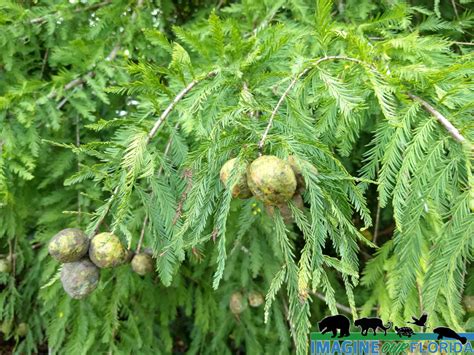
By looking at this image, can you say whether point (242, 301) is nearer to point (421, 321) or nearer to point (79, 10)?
point (421, 321)

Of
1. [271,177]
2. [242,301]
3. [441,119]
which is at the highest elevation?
[271,177]

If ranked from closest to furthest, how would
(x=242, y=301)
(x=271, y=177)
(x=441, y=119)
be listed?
(x=271, y=177)
(x=441, y=119)
(x=242, y=301)

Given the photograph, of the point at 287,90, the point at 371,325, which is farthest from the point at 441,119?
the point at 371,325

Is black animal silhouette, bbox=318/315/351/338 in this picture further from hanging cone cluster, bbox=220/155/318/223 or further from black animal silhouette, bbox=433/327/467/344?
hanging cone cluster, bbox=220/155/318/223

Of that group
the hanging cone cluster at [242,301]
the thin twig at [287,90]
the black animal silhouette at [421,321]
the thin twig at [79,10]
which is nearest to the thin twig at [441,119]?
the thin twig at [287,90]

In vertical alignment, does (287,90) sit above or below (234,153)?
above

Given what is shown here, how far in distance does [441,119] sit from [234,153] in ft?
2.15

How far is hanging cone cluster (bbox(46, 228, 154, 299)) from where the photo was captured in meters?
1.29

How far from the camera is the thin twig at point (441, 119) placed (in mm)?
1147

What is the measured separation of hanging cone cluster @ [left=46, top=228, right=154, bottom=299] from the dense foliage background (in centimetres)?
8

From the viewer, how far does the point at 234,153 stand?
1.22 meters

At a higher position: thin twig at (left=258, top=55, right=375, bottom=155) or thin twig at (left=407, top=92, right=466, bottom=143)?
thin twig at (left=258, top=55, right=375, bottom=155)
